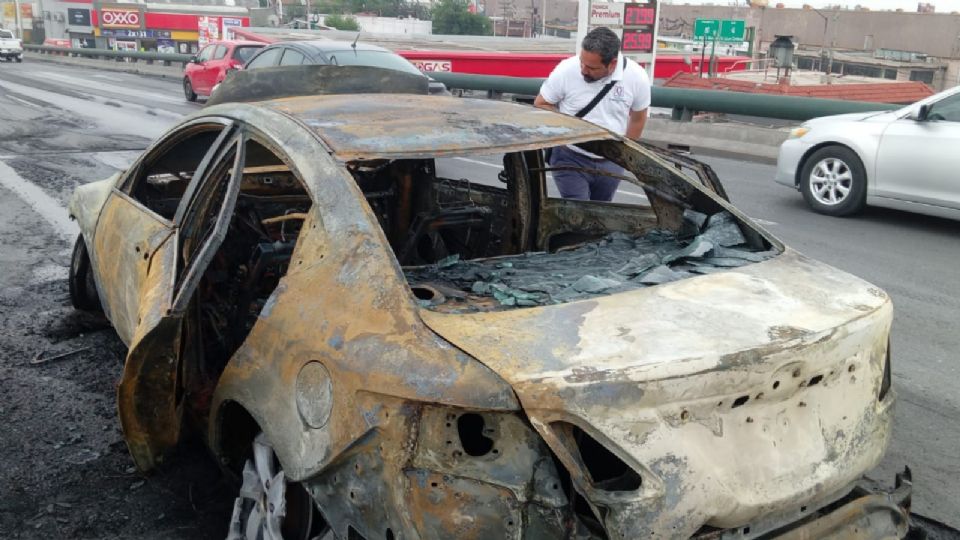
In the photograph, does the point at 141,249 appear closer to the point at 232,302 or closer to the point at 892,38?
the point at 232,302

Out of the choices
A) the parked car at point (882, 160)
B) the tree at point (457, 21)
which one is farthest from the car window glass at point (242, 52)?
the tree at point (457, 21)

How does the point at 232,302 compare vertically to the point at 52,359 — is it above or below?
above

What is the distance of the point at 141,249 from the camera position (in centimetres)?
382

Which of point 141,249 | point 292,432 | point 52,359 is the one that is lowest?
point 52,359

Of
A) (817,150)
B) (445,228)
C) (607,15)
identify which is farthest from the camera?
(607,15)

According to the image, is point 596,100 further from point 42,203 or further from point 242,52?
point 242,52

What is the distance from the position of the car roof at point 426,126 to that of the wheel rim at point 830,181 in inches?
244

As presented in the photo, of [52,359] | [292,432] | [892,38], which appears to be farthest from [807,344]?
[892,38]

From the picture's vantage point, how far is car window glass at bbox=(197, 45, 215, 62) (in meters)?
23.2

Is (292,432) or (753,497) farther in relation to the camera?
(292,432)

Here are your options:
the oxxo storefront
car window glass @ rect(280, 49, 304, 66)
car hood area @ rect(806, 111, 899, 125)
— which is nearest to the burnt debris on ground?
car hood area @ rect(806, 111, 899, 125)

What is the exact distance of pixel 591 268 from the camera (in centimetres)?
345

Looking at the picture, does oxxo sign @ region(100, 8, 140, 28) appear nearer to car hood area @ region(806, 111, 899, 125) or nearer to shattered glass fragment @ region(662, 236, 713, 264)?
car hood area @ region(806, 111, 899, 125)

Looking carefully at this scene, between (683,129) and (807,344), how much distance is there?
1328cm
